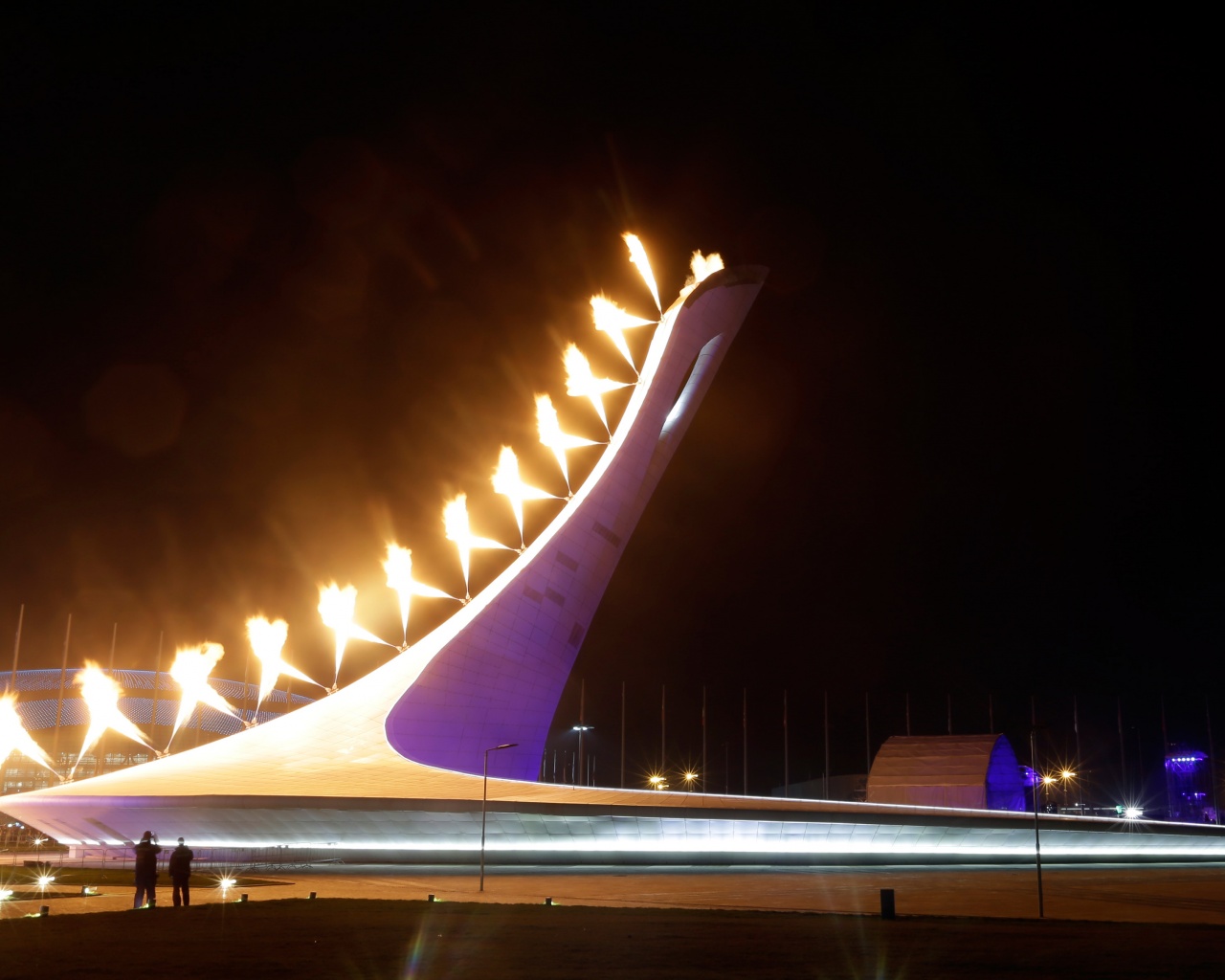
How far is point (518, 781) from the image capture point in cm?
2584

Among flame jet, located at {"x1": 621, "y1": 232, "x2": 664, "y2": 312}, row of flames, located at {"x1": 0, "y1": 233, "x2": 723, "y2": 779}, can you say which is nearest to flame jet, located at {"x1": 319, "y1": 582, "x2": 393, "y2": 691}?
row of flames, located at {"x1": 0, "y1": 233, "x2": 723, "y2": 779}

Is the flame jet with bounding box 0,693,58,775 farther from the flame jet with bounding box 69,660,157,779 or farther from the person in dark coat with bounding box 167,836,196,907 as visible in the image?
the person in dark coat with bounding box 167,836,196,907

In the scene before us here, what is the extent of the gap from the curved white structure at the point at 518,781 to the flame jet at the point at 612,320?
100 centimetres

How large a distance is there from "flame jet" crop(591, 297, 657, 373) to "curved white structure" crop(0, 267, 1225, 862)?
100 centimetres

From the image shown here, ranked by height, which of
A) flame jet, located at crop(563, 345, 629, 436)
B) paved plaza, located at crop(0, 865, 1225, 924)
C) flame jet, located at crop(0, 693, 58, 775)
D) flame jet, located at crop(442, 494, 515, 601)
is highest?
flame jet, located at crop(563, 345, 629, 436)

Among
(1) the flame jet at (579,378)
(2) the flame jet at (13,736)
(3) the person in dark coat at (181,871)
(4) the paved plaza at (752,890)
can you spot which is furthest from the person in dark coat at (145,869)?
(2) the flame jet at (13,736)

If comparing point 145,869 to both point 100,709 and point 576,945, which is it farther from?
point 100,709

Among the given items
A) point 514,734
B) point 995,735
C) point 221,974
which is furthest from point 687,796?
point 995,735

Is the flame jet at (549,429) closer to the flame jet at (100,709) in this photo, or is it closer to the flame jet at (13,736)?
the flame jet at (100,709)

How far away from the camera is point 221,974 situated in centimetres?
813

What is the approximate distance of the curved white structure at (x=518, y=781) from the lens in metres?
23.2

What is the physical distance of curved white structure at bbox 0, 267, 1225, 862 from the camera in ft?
76.0

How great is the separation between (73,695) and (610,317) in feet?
125

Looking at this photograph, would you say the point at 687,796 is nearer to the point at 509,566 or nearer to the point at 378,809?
the point at 378,809
